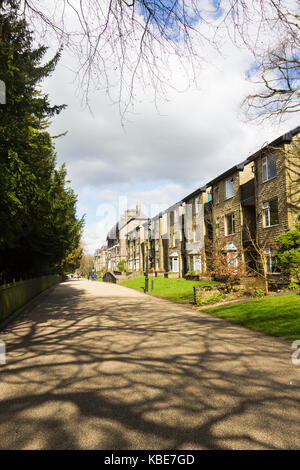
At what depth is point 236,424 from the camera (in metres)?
3.67

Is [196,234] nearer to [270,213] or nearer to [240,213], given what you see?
[240,213]

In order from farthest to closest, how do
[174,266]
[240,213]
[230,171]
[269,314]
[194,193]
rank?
[174,266] < [194,193] < [230,171] < [240,213] < [269,314]

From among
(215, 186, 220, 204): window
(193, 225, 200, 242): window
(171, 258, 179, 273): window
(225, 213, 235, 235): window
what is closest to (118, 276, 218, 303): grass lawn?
(225, 213, 235, 235): window

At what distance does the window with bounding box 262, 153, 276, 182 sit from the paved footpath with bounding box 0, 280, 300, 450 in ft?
53.7

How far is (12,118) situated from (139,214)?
3082 inches

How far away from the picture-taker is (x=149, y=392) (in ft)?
15.3

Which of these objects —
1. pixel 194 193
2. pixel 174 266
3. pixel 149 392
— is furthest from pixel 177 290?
pixel 149 392

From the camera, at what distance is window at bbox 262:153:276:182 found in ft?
73.5

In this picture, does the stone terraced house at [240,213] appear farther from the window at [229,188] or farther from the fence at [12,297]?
the fence at [12,297]

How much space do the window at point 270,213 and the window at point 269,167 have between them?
5.86ft

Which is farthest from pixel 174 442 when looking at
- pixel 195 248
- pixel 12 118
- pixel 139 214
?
pixel 139 214

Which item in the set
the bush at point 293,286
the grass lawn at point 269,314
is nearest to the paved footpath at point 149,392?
the grass lawn at point 269,314

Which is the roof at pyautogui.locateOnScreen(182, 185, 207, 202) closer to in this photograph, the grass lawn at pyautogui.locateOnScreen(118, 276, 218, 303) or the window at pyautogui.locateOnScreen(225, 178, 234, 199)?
the window at pyautogui.locateOnScreen(225, 178, 234, 199)

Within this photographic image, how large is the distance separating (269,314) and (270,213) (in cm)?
1305
